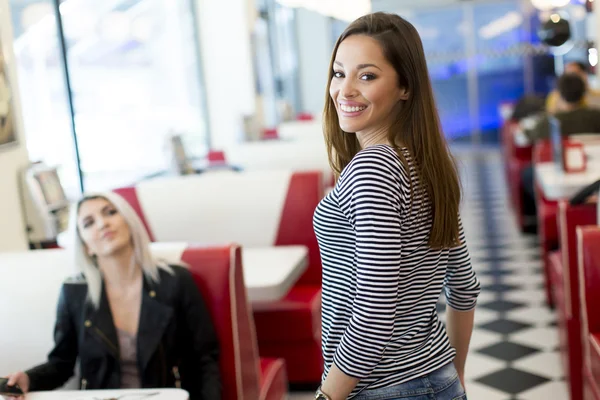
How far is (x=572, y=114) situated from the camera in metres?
5.76

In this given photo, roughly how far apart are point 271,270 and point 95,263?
0.89 metres

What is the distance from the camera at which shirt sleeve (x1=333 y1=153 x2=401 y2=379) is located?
51.3 inches

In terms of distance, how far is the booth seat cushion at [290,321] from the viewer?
141 inches

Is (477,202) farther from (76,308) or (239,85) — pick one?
(76,308)

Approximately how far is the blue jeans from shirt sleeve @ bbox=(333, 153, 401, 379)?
10 centimetres

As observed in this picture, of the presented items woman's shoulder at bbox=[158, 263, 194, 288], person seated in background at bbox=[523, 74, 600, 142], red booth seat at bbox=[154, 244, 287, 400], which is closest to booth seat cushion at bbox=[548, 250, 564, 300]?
red booth seat at bbox=[154, 244, 287, 400]

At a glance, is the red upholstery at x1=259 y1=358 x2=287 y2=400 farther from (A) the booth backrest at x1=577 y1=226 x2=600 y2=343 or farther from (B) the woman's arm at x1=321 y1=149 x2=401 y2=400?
(B) the woman's arm at x1=321 y1=149 x2=401 y2=400

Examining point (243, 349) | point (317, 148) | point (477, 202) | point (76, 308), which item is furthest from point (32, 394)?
point (477, 202)

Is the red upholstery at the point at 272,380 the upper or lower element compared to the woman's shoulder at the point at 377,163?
lower

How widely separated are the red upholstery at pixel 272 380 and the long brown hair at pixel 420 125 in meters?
1.53

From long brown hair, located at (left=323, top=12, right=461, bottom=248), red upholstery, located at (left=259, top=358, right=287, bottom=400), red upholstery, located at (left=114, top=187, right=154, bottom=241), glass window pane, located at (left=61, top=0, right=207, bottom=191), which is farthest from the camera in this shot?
glass window pane, located at (left=61, top=0, right=207, bottom=191)

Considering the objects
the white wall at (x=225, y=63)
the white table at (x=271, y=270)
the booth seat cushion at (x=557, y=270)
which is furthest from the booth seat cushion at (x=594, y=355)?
the white wall at (x=225, y=63)

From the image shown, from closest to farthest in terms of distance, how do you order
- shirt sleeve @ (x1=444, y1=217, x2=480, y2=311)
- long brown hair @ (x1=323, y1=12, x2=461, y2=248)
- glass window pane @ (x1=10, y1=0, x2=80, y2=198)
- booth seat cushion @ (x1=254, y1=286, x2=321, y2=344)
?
long brown hair @ (x1=323, y1=12, x2=461, y2=248) < shirt sleeve @ (x1=444, y1=217, x2=480, y2=311) < booth seat cushion @ (x1=254, y1=286, x2=321, y2=344) < glass window pane @ (x1=10, y1=0, x2=80, y2=198)

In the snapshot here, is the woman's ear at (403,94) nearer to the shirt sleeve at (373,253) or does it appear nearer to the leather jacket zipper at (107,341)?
the shirt sleeve at (373,253)
